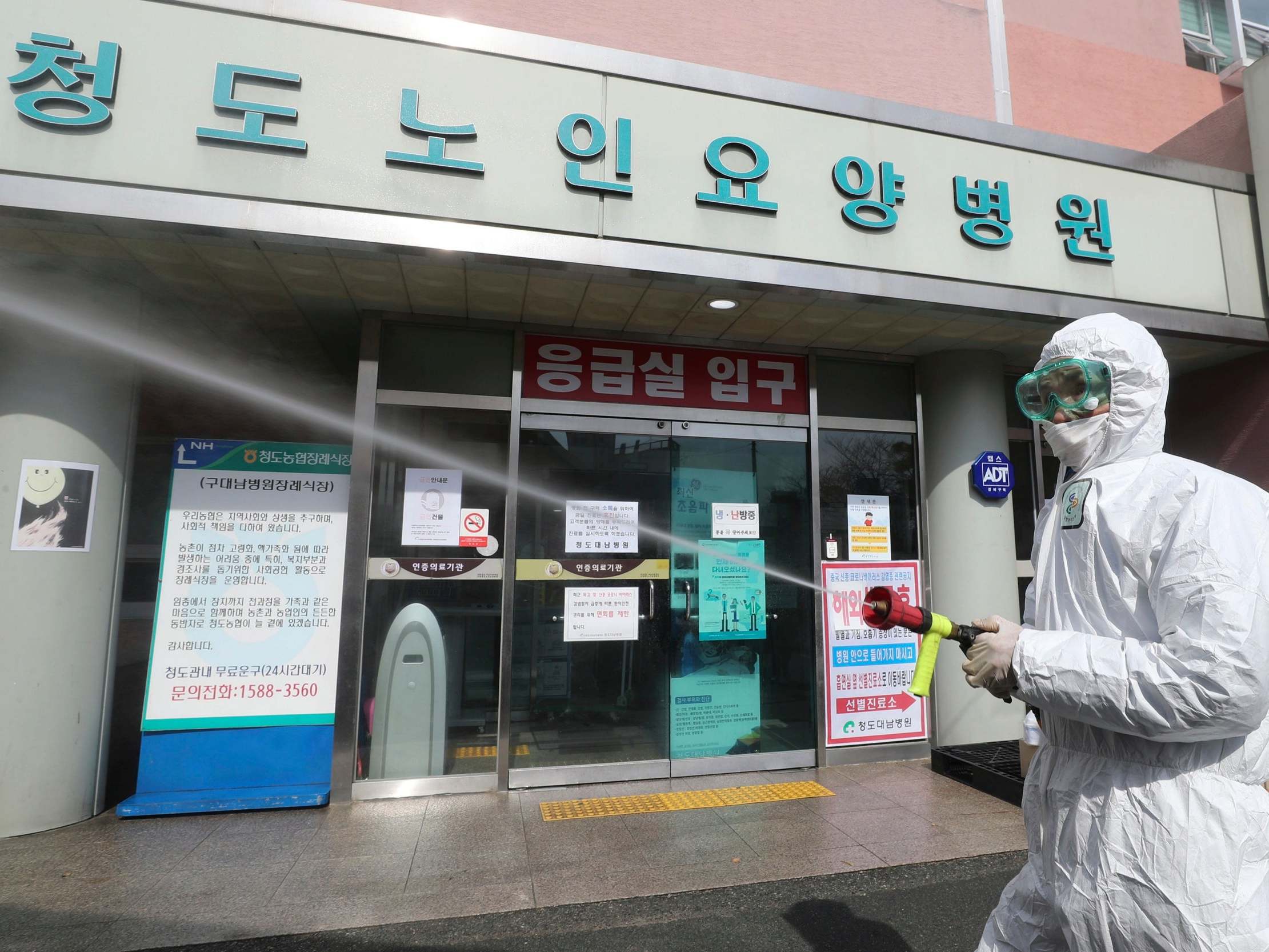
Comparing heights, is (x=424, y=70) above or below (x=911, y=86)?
below

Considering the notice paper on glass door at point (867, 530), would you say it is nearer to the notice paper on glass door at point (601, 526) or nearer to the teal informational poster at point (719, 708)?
the teal informational poster at point (719, 708)

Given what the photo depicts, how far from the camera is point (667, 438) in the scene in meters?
5.16

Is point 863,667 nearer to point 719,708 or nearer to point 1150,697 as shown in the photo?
point 719,708

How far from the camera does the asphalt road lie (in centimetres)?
281

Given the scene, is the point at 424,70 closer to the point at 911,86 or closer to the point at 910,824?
the point at 911,86

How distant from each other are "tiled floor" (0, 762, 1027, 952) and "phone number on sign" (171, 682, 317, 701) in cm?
68

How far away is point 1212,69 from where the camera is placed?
7.42 metres

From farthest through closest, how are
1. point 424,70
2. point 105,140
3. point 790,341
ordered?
point 790,341 → point 424,70 → point 105,140

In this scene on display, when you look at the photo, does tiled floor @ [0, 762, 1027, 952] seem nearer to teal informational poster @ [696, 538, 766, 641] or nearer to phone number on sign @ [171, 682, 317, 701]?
phone number on sign @ [171, 682, 317, 701]

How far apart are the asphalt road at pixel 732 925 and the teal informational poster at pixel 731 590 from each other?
6.46 ft

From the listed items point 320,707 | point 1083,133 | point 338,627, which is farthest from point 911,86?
point 320,707

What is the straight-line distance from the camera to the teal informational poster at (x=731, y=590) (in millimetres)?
5145

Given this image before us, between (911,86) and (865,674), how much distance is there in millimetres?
4996

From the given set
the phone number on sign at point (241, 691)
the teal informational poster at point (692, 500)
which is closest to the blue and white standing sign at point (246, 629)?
the phone number on sign at point (241, 691)
